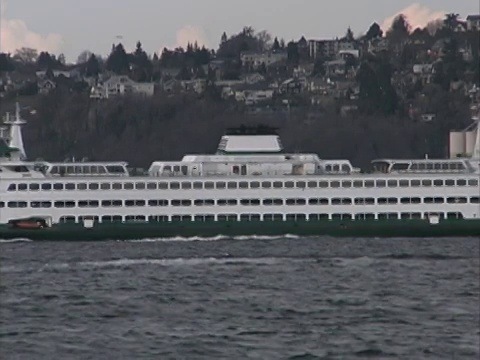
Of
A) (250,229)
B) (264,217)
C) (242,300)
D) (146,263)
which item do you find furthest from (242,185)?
(242,300)

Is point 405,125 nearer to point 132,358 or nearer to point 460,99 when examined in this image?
point 460,99

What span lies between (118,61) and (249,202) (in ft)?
328

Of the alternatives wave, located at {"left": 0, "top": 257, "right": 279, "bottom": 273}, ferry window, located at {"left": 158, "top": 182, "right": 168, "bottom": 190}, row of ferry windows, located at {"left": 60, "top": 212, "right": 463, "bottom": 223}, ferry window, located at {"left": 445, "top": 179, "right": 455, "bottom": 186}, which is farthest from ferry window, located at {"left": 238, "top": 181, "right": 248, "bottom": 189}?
wave, located at {"left": 0, "top": 257, "right": 279, "bottom": 273}

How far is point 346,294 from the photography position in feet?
145

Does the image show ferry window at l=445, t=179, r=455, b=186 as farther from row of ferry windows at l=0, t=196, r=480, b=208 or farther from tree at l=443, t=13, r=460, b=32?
tree at l=443, t=13, r=460, b=32

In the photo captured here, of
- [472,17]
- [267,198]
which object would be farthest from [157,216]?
[472,17]

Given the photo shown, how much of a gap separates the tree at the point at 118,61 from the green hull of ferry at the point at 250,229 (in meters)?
97.7

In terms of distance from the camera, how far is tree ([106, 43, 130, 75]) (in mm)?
→ 164212

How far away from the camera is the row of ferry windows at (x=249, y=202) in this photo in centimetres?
6650

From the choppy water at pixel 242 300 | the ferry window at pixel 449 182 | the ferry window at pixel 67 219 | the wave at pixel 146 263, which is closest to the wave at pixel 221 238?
the choppy water at pixel 242 300

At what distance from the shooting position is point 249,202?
66.8m

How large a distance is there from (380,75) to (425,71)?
59.2 feet

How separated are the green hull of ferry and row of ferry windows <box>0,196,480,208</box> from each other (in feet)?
2.43

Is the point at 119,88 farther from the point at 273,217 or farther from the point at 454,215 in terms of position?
the point at 454,215
